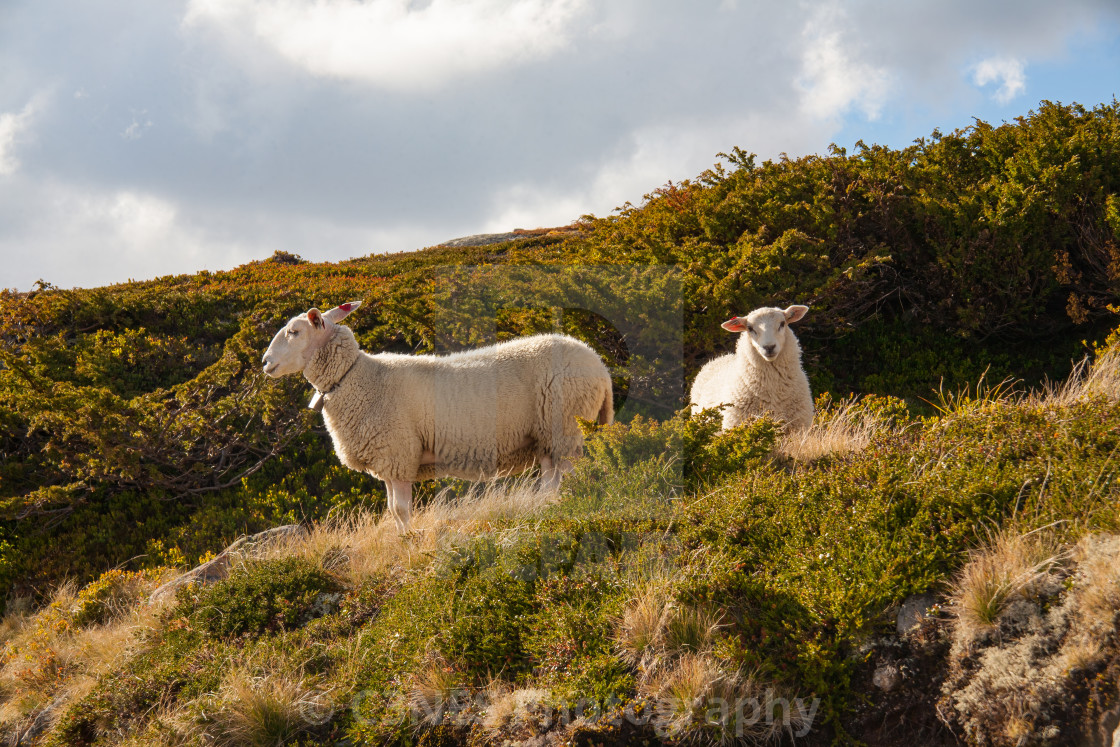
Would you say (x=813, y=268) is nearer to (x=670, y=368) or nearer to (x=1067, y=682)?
(x=670, y=368)

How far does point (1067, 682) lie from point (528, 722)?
264cm

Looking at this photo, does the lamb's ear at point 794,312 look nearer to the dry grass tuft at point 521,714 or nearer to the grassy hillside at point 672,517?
the grassy hillside at point 672,517

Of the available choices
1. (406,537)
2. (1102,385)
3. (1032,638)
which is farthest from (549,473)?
(1032,638)

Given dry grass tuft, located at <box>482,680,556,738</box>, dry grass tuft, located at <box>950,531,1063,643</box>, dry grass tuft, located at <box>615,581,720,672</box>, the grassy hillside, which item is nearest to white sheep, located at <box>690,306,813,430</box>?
the grassy hillside

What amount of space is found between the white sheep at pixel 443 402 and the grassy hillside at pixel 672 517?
56 centimetres

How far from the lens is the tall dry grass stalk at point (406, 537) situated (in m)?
5.93

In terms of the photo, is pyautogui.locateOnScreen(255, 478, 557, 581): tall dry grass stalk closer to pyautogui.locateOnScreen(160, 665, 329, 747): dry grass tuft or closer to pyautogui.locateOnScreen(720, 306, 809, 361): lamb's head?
pyautogui.locateOnScreen(160, 665, 329, 747): dry grass tuft

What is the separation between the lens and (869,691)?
149 inches

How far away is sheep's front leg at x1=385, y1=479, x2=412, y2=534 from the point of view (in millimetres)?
7203

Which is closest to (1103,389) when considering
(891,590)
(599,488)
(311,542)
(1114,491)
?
(1114,491)

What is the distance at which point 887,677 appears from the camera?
3.75m

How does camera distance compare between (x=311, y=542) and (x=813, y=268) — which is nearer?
(x=311, y=542)

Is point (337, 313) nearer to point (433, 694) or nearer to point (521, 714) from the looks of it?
point (433, 694)

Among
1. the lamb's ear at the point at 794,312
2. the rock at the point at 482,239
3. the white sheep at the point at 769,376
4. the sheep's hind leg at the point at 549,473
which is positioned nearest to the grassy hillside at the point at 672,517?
the sheep's hind leg at the point at 549,473
